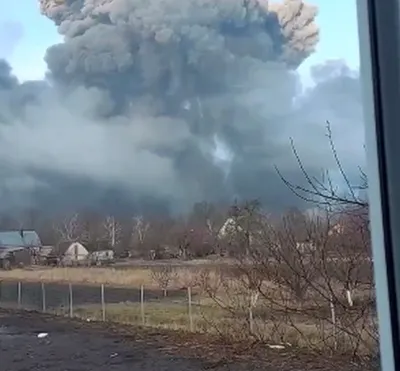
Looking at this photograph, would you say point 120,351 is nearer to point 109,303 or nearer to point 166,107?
point 109,303

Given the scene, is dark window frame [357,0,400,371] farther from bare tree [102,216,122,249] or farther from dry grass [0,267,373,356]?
bare tree [102,216,122,249]

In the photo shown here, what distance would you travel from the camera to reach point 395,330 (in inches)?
23.9

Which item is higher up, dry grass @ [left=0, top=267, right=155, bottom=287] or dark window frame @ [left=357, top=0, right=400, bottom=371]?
dark window frame @ [left=357, top=0, right=400, bottom=371]

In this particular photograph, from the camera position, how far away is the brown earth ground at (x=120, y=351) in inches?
35.4

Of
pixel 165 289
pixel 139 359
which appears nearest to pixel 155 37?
pixel 165 289

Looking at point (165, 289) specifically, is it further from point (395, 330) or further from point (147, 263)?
point (395, 330)

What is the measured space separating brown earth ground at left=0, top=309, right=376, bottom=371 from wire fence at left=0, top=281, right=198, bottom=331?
16 mm

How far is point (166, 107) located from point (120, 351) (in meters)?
0.43

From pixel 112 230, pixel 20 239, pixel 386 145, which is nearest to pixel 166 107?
pixel 112 230

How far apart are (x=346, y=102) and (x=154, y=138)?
333mm


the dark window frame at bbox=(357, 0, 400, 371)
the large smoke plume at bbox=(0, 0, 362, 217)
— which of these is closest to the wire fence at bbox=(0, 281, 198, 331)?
the large smoke plume at bbox=(0, 0, 362, 217)

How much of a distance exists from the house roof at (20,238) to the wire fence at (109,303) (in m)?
0.07

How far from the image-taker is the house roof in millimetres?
924

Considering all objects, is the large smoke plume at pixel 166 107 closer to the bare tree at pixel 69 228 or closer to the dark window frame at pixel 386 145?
the bare tree at pixel 69 228
